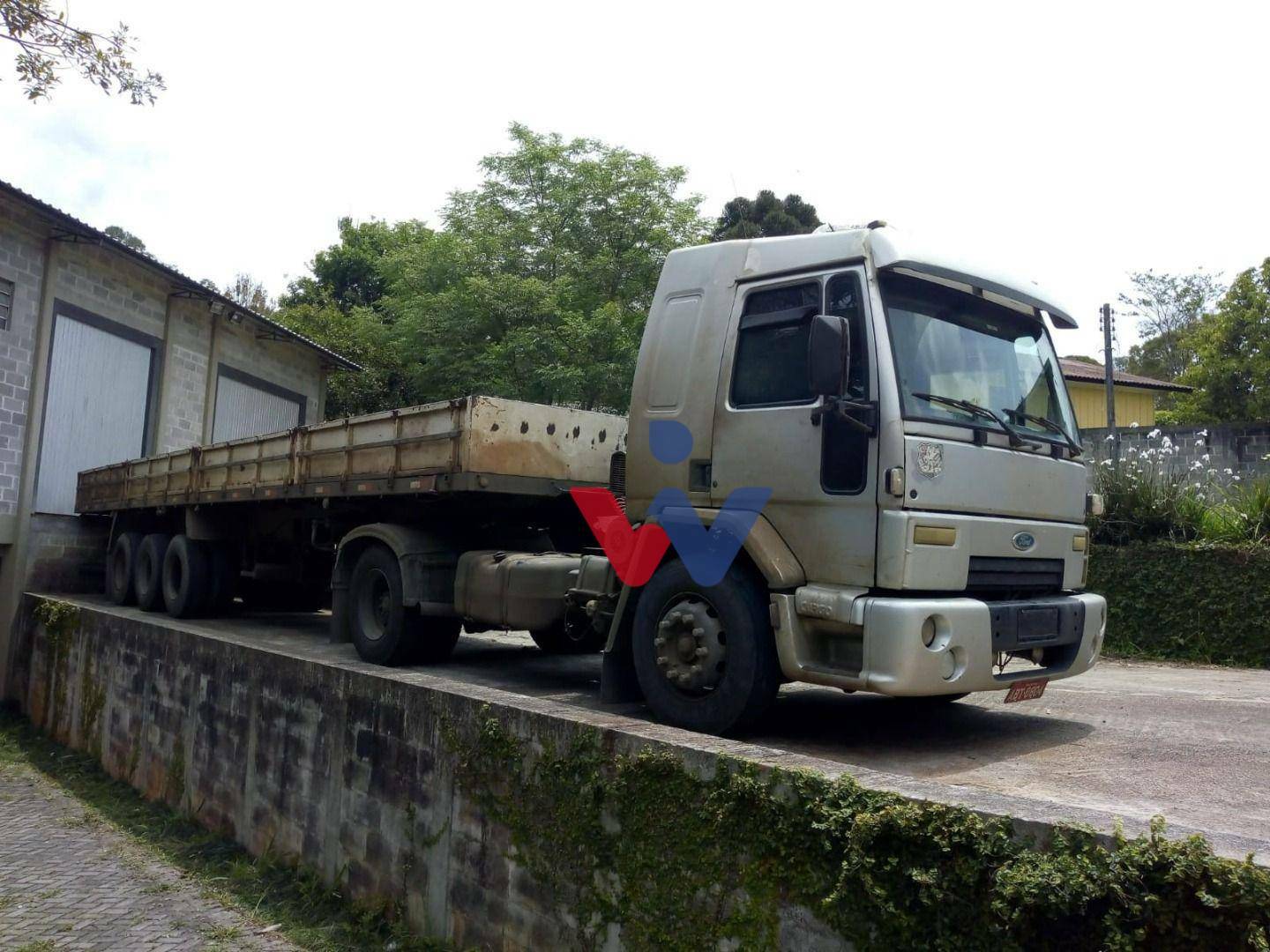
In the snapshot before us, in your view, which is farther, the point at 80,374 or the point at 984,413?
the point at 80,374

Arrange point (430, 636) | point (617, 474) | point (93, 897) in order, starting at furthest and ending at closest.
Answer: point (430, 636)
point (93, 897)
point (617, 474)

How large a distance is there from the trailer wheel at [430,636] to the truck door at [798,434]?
3.21m

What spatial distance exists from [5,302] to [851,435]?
14.2 metres

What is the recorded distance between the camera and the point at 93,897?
303 inches

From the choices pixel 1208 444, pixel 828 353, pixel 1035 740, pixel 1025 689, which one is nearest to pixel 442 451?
pixel 828 353

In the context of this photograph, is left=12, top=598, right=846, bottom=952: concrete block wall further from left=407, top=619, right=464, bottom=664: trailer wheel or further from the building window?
the building window

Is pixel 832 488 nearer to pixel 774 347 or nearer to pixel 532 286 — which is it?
pixel 774 347

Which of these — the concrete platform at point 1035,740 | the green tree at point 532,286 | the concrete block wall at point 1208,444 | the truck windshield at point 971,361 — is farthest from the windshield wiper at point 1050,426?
the green tree at point 532,286

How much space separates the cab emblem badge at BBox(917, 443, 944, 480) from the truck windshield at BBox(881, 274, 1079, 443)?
0.50 ft

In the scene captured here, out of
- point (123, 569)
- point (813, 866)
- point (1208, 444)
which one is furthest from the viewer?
point (123, 569)

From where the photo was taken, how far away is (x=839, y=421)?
4898 mm

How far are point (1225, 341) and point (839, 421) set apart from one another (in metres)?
29.1

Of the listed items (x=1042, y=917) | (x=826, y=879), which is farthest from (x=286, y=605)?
(x=1042, y=917)

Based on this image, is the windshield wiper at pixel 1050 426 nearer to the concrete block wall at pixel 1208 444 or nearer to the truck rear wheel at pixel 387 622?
the truck rear wheel at pixel 387 622
